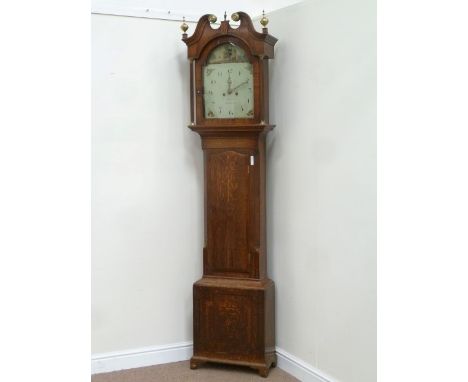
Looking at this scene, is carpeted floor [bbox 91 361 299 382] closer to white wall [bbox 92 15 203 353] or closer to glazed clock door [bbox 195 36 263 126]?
white wall [bbox 92 15 203 353]

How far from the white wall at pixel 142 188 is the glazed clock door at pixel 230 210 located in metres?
0.18

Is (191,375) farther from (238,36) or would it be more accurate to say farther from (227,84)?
(238,36)

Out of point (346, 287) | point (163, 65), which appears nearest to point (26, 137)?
point (346, 287)

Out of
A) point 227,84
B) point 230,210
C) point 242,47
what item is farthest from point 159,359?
point 242,47

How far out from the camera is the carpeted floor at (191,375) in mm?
3010

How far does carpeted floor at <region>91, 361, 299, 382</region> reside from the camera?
3.01 m

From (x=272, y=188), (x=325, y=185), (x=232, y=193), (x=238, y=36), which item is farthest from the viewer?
(x=272, y=188)

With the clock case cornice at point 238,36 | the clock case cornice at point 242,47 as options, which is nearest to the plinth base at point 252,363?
the clock case cornice at point 242,47

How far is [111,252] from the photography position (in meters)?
3.12

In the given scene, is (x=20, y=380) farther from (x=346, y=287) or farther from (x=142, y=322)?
(x=142, y=322)

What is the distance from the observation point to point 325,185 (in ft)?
9.16

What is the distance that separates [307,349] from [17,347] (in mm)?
2462

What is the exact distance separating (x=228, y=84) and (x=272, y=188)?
61 centimetres
